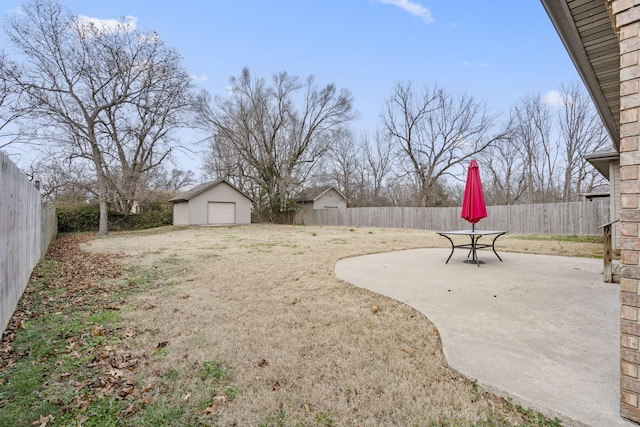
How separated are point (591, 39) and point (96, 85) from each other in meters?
21.5

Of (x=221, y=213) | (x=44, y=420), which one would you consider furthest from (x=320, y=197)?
(x=44, y=420)

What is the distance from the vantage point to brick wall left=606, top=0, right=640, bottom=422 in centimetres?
167

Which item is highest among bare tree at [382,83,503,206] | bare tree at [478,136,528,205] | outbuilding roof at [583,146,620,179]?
bare tree at [382,83,503,206]

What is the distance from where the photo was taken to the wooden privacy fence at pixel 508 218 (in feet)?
47.0

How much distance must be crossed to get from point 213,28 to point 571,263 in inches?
514

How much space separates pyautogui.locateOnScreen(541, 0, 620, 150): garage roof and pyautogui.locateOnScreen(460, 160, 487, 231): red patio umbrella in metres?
2.18

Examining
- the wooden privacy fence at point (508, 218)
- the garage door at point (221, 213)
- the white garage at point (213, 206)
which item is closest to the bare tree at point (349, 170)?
the wooden privacy fence at point (508, 218)

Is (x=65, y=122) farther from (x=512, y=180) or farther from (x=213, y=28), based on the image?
(x=512, y=180)

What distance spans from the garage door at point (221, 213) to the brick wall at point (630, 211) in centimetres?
2478

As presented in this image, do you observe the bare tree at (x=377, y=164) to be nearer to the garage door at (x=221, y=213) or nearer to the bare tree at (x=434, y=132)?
the bare tree at (x=434, y=132)

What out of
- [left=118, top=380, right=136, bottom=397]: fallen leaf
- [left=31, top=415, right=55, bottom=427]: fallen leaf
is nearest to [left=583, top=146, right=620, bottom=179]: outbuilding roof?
[left=118, top=380, right=136, bottom=397]: fallen leaf

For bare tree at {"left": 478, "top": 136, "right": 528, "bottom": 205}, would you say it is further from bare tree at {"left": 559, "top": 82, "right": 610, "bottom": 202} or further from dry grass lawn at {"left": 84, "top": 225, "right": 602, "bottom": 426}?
dry grass lawn at {"left": 84, "top": 225, "right": 602, "bottom": 426}

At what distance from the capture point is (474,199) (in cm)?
643

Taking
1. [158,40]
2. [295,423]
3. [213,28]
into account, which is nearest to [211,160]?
[158,40]
